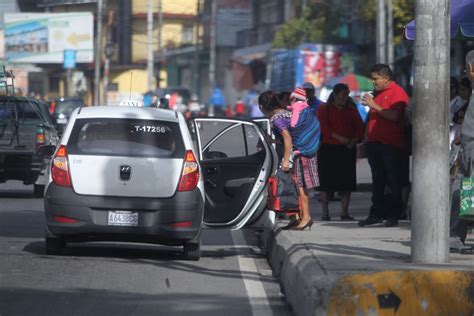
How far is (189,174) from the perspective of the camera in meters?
11.9

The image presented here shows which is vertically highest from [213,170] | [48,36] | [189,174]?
[48,36]

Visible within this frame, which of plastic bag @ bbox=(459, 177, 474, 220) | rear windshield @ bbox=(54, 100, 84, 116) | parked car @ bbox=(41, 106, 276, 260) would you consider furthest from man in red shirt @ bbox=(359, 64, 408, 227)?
rear windshield @ bbox=(54, 100, 84, 116)

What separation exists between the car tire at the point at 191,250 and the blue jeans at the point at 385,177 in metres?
2.83

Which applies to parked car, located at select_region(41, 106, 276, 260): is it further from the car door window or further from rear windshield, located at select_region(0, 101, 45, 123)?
rear windshield, located at select_region(0, 101, 45, 123)

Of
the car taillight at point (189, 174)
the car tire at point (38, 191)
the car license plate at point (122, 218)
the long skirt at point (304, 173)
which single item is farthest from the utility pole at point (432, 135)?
the car tire at point (38, 191)

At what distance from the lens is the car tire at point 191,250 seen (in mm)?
12157

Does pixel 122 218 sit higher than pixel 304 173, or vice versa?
pixel 304 173

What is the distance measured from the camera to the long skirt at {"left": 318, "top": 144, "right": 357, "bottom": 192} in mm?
15461

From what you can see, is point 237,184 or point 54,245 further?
point 237,184

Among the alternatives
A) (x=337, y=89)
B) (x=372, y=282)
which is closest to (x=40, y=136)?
(x=337, y=89)

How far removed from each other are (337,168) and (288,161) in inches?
91.0

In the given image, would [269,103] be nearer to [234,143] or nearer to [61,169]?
[234,143]

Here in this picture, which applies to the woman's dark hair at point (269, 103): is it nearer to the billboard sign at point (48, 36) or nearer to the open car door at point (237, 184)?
the open car door at point (237, 184)

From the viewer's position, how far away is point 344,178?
15484mm
